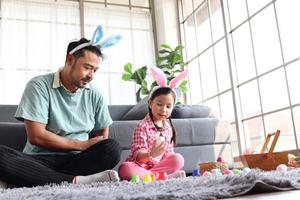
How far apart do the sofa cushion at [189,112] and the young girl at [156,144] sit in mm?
170

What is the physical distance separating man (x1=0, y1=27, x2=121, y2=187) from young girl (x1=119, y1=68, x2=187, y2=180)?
0.16 metres

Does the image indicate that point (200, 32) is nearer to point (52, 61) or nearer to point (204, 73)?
point (204, 73)

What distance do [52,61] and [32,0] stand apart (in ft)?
2.64

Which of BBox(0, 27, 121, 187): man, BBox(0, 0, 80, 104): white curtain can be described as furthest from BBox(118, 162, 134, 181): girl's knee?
BBox(0, 0, 80, 104): white curtain

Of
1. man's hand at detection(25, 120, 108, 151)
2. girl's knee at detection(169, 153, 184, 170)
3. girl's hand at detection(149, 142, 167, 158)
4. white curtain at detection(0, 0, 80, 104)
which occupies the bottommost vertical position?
girl's knee at detection(169, 153, 184, 170)

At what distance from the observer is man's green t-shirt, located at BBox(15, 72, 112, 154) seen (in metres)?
1.40

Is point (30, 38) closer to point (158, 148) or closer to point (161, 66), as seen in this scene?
point (161, 66)

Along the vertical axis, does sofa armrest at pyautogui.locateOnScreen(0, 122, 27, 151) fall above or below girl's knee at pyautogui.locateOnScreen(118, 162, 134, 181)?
above

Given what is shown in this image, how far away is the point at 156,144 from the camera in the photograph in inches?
56.8

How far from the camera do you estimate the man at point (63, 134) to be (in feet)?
4.05

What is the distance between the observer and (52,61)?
4121mm

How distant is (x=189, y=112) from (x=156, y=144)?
2.40 ft

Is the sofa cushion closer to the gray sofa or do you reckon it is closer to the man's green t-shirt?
the gray sofa

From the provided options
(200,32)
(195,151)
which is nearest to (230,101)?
(200,32)
